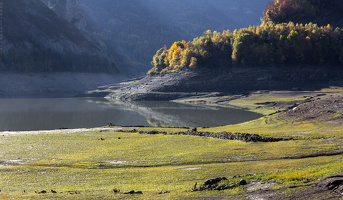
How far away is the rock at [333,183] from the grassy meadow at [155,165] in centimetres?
92

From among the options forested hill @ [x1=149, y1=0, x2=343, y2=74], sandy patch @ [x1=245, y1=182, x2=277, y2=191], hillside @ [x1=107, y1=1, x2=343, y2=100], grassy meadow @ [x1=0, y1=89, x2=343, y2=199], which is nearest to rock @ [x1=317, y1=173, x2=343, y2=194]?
grassy meadow @ [x1=0, y1=89, x2=343, y2=199]

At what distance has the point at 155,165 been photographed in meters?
36.0

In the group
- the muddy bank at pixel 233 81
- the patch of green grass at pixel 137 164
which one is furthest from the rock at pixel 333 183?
the muddy bank at pixel 233 81

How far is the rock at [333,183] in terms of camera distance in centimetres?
2047

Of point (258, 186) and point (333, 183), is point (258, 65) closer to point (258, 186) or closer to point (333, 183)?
point (258, 186)

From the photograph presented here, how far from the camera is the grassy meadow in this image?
24.7 m

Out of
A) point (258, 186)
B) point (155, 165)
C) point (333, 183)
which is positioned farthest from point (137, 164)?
point (333, 183)

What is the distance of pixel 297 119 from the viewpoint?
2773 inches

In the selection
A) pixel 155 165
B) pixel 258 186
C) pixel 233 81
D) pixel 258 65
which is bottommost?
pixel 155 165

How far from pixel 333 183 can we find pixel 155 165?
17925 mm

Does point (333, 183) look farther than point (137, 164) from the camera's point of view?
No

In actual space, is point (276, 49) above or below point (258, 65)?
above

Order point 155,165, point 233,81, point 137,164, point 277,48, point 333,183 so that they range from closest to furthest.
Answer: point 333,183, point 155,165, point 137,164, point 233,81, point 277,48

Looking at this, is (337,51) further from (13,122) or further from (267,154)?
(267,154)
